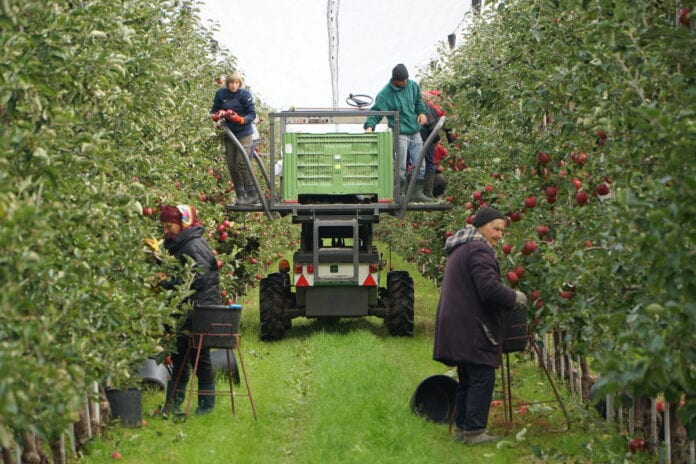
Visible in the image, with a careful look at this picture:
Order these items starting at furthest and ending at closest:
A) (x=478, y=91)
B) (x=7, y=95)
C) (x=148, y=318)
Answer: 1. (x=478, y=91)
2. (x=148, y=318)
3. (x=7, y=95)

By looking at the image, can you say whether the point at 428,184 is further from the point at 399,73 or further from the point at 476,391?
the point at 476,391

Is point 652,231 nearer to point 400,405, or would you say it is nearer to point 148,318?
point 148,318

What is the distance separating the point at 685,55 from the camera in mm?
5340

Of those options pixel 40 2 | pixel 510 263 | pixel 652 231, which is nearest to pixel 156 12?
pixel 510 263

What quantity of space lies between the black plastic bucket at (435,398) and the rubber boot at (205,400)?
178cm

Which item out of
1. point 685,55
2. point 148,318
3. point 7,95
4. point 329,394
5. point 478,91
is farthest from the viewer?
point 329,394

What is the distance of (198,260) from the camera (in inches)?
366

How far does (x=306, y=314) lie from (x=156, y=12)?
652 cm

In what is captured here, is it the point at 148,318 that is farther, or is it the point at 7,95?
the point at 148,318

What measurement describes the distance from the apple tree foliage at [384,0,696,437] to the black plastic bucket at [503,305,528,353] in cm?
23

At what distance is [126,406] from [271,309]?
20.1 ft

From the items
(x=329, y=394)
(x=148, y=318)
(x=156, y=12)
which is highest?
(x=156, y=12)

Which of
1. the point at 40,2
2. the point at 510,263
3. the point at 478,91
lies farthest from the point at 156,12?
the point at 40,2

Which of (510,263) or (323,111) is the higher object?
(323,111)
